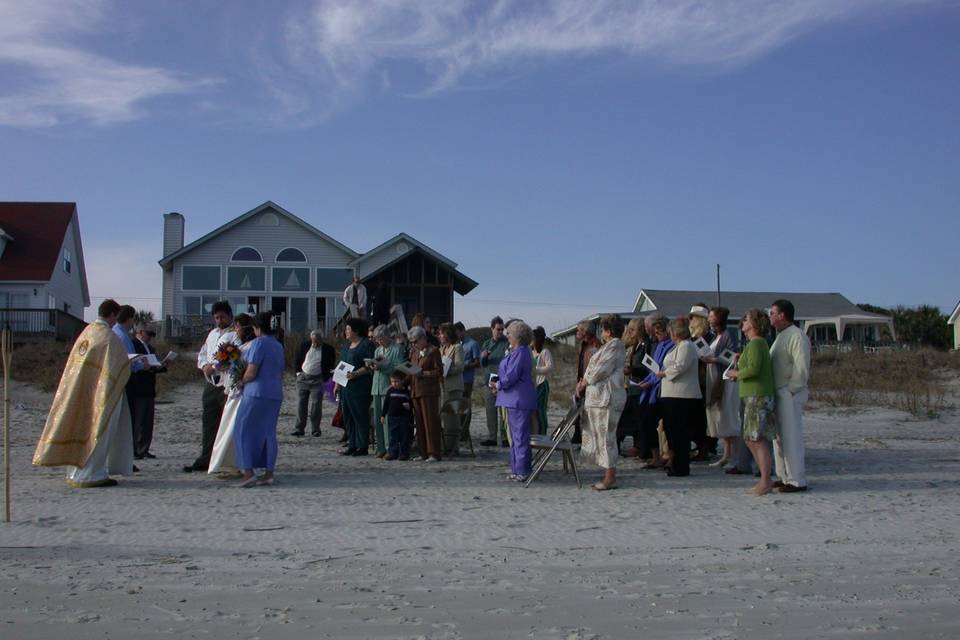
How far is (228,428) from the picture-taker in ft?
35.4

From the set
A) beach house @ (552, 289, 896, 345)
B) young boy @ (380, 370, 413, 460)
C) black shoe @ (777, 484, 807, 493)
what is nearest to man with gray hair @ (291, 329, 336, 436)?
young boy @ (380, 370, 413, 460)

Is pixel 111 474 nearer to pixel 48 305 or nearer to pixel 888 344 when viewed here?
pixel 48 305

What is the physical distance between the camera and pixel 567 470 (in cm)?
1154

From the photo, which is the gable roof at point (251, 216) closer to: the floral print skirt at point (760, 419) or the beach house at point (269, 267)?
the beach house at point (269, 267)

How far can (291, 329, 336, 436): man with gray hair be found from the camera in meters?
15.6

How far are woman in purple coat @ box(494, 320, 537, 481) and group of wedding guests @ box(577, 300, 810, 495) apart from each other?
0.61m

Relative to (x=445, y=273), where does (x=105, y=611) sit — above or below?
below

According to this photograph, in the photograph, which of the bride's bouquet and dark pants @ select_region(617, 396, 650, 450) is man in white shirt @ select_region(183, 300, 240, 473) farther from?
dark pants @ select_region(617, 396, 650, 450)

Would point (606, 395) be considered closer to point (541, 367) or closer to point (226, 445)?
point (541, 367)

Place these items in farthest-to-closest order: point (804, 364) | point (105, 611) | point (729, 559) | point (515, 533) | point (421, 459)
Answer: point (421, 459) < point (804, 364) < point (515, 533) < point (729, 559) < point (105, 611)

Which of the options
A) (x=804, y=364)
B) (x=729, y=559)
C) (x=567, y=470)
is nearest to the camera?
(x=729, y=559)

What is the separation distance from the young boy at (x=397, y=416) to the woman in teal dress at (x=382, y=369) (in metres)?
0.11

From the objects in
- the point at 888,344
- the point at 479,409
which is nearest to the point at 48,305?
the point at 479,409

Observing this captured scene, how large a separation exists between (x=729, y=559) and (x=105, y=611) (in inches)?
166
